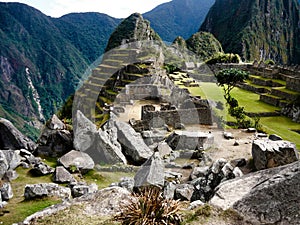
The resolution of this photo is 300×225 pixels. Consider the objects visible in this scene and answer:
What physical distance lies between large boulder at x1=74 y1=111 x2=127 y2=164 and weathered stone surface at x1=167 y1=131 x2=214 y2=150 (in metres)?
2.70

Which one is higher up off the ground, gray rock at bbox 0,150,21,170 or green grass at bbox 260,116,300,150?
gray rock at bbox 0,150,21,170

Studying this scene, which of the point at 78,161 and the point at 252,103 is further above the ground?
the point at 78,161

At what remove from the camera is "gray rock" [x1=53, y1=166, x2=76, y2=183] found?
34.2ft

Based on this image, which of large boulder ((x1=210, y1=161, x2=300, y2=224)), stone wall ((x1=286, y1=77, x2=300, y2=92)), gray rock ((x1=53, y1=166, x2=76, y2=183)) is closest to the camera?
large boulder ((x1=210, y1=161, x2=300, y2=224))

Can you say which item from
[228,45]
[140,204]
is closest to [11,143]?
[140,204]

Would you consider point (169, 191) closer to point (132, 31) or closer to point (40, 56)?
point (132, 31)

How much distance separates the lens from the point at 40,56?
14675 centimetres

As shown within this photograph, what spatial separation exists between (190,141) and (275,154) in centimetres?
504

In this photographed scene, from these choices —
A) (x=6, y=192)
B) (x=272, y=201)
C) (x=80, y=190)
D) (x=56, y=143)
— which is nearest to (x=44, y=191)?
(x=80, y=190)

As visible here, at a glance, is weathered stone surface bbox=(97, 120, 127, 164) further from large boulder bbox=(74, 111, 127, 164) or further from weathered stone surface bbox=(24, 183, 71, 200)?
weathered stone surface bbox=(24, 183, 71, 200)

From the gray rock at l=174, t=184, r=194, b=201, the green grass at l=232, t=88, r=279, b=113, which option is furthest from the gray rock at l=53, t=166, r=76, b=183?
the green grass at l=232, t=88, r=279, b=113

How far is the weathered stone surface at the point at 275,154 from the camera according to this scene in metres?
10.3

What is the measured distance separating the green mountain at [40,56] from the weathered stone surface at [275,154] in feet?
289

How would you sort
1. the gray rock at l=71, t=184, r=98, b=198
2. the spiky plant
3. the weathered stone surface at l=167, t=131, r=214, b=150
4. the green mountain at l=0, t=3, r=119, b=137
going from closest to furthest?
the spiky plant
the gray rock at l=71, t=184, r=98, b=198
the weathered stone surface at l=167, t=131, r=214, b=150
the green mountain at l=0, t=3, r=119, b=137
